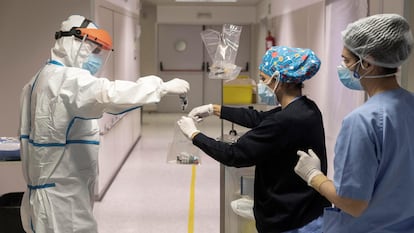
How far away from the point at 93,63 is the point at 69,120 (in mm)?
405

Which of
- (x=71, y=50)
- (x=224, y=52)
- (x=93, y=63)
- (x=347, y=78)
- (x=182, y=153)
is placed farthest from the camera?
(x=224, y=52)

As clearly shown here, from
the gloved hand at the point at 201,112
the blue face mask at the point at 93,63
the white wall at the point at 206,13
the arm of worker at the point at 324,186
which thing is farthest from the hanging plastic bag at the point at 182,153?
the white wall at the point at 206,13

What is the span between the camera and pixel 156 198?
506 centimetres

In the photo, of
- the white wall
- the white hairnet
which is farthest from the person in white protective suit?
the white wall

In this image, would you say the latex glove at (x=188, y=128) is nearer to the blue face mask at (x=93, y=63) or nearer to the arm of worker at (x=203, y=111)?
the arm of worker at (x=203, y=111)

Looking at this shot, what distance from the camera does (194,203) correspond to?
4.91 metres

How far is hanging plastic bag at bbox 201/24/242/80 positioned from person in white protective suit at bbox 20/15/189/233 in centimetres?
76

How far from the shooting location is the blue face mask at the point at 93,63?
2.59 m

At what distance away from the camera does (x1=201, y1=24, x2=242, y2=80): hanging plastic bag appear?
10.1ft

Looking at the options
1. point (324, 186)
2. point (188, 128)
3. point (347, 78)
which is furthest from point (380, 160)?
point (188, 128)

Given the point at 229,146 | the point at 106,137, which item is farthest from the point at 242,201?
the point at 106,137

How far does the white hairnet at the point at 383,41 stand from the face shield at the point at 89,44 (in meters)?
1.42

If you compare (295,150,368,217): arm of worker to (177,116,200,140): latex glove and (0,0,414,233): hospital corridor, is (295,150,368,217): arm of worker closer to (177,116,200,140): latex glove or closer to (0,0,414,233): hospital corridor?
(0,0,414,233): hospital corridor

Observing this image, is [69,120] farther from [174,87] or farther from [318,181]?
[318,181]
